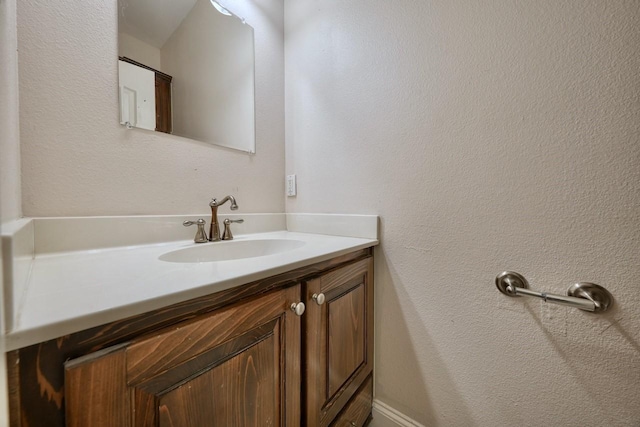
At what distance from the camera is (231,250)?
3.06 feet

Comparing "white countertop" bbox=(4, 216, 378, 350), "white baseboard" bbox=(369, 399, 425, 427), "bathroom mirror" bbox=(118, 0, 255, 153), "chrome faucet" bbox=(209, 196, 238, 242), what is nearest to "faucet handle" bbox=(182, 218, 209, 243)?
"chrome faucet" bbox=(209, 196, 238, 242)

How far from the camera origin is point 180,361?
1.27ft

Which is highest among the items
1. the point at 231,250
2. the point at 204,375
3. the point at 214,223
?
the point at 214,223

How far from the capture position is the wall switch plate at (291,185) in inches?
49.1

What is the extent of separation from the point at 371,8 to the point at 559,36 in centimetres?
65

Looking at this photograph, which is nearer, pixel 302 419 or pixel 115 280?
pixel 115 280

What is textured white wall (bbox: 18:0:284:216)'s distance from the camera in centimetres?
64

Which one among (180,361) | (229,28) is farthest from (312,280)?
(229,28)

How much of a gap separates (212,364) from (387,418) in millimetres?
844

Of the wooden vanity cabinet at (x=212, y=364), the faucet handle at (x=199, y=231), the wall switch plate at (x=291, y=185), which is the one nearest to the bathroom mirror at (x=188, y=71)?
the wall switch plate at (x=291, y=185)

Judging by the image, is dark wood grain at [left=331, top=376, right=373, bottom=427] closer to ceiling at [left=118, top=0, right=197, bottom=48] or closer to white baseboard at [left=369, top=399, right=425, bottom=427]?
white baseboard at [left=369, top=399, right=425, bottom=427]

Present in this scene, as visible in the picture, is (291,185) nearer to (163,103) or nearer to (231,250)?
(231,250)

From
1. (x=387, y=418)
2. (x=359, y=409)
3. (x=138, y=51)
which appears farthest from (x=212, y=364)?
(x=138, y=51)

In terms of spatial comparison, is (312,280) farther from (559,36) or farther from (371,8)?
(371,8)
